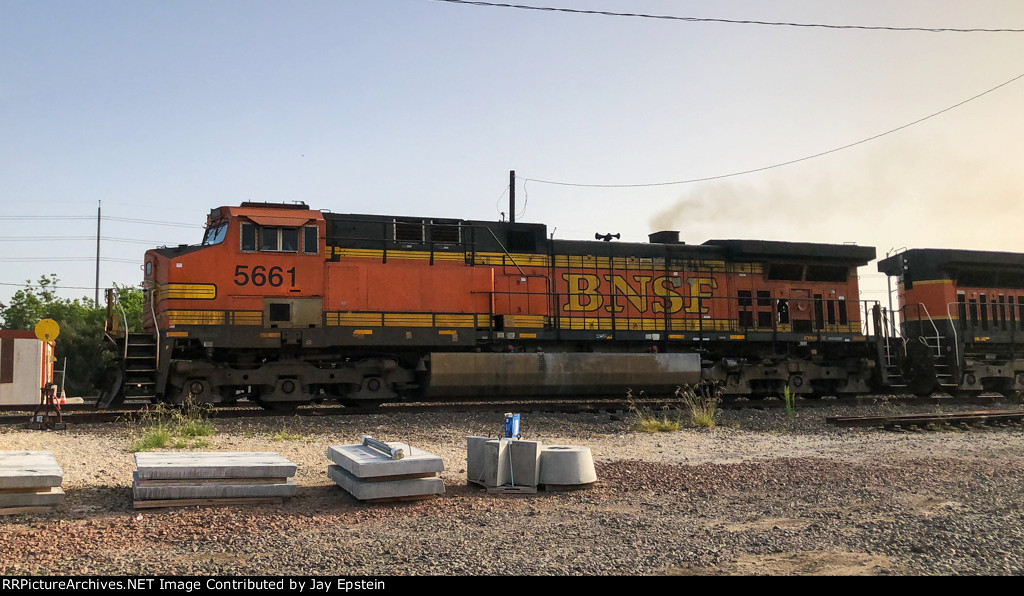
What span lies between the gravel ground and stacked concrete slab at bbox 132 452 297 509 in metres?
0.12

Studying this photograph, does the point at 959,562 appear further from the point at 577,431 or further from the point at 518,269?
the point at 518,269

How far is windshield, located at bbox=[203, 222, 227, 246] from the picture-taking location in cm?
1268

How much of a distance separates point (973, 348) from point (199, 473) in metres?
18.6

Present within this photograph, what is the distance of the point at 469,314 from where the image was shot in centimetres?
1405

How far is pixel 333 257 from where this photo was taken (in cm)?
1323

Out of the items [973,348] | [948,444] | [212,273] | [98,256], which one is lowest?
[948,444]

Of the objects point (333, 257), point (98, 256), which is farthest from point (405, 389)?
point (98, 256)

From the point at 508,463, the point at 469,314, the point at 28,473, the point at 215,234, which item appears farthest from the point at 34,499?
the point at 469,314

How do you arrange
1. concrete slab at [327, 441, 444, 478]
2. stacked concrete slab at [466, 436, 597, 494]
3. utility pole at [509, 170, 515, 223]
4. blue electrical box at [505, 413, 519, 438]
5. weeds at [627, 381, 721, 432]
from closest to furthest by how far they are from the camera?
concrete slab at [327, 441, 444, 478], stacked concrete slab at [466, 436, 597, 494], blue electrical box at [505, 413, 519, 438], weeds at [627, 381, 721, 432], utility pole at [509, 170, 515, 223]

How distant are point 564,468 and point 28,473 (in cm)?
435

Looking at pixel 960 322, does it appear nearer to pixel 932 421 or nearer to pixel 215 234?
pixel 932 421

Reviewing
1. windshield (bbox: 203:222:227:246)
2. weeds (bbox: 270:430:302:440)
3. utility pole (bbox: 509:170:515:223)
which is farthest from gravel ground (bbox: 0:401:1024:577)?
utility pole (bbox: 509:170:515:223)

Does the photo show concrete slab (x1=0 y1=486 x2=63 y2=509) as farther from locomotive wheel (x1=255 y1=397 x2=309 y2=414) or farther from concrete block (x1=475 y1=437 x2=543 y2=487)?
locomotive wheel (x1=255 y1=397 x2=309 y2=414)

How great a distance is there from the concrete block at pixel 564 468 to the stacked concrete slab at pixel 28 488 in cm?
399
